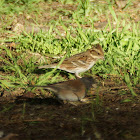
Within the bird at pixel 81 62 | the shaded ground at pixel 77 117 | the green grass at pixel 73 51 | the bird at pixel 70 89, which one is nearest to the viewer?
the shaded ground at pixel 77 117

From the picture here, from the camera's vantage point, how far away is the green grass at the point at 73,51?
6.43 metres

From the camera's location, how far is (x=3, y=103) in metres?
5.46

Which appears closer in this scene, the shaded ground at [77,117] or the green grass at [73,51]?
the shaded ground at [77,117]

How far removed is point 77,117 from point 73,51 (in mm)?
2937

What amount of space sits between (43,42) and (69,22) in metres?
1.40

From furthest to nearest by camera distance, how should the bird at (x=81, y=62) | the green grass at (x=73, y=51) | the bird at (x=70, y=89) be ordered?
the bird at (x=81, y=62), the green grass at (x=73, y=51), the bird at (x=70, y=89)

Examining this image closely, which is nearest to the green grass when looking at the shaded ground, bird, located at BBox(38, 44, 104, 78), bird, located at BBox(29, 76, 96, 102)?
bird, located at BBox(38, 44, 104, 78)

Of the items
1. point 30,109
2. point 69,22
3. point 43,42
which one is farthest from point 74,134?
point 69,22

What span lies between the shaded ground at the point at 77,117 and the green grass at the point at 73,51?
518mm

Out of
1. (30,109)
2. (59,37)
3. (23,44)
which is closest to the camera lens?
(30,109)

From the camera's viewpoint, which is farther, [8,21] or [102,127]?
[8,21]

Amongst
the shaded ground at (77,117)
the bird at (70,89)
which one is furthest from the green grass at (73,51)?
the bird at (70,89)

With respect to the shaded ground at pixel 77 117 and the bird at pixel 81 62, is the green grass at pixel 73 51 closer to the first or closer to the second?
the bird at pixel 81 62

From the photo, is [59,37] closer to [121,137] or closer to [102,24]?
[102,24]
